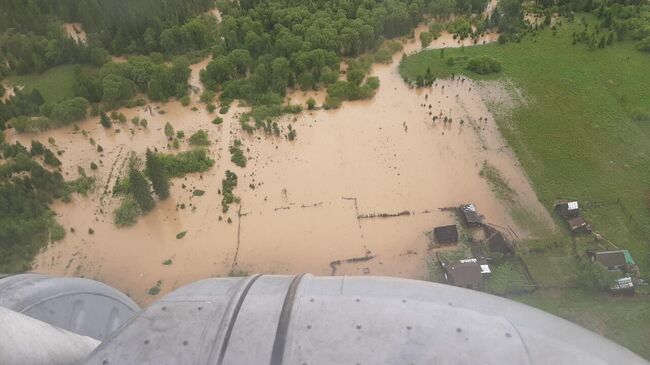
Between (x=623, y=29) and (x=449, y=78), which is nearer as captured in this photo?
(x=449, y=78)

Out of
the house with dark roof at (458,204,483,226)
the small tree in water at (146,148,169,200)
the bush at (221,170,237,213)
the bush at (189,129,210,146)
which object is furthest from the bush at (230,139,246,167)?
the house with dark roof at (458,204,483,226)

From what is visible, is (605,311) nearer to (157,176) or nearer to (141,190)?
(157,176)

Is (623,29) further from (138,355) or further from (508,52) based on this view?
(138,355)

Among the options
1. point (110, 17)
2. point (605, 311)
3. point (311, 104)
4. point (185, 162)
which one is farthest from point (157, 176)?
point (110, 17)

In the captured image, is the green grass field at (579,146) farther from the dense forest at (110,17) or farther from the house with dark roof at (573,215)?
the dense forest at (110,17)

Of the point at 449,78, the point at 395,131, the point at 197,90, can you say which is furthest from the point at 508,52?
the point at 197,90

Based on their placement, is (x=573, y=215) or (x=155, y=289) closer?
(x=155, y=289)

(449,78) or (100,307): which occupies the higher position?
(449,78)
